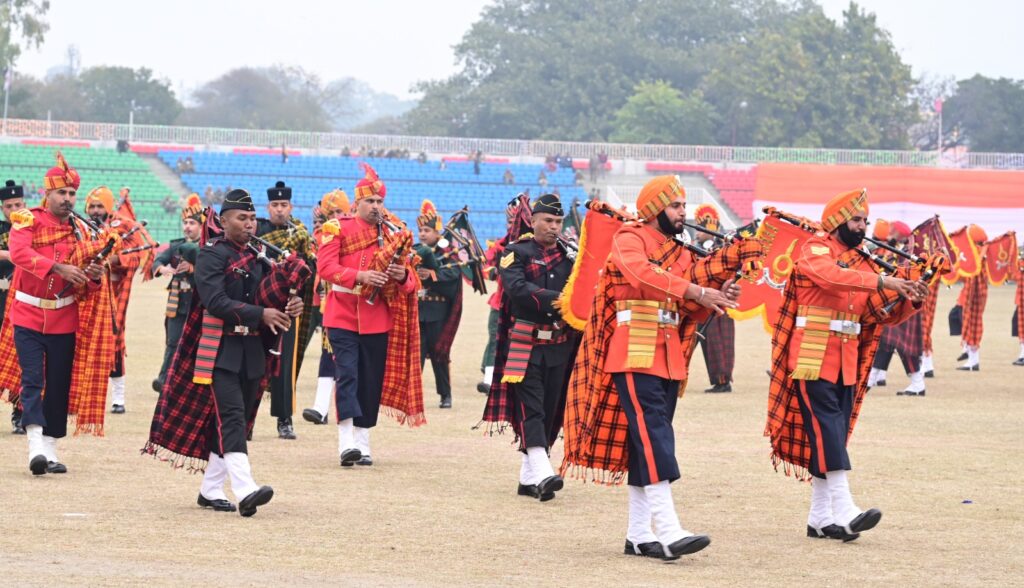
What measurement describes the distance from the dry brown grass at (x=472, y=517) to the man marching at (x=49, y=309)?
378 mm

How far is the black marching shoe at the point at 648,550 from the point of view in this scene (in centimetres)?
755

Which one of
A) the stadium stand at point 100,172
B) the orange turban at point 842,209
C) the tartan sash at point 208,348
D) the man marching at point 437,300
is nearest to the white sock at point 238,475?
the tartan sash at point 208,348

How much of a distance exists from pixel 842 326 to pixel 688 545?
164cm

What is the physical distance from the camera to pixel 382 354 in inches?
429

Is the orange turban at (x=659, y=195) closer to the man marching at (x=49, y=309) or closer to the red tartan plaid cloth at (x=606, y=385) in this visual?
the red tartan plaid cloth at (x=606, y=385)

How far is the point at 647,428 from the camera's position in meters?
7.67

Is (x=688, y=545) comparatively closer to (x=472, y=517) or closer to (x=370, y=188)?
(x=472, y=517)

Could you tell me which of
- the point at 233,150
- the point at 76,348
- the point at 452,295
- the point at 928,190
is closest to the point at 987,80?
the point at 928,190

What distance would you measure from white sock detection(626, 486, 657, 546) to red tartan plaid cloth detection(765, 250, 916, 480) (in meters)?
1.11

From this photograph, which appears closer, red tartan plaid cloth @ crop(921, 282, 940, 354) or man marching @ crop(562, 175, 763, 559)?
man marching @ crop(562, 175, 763, 559)

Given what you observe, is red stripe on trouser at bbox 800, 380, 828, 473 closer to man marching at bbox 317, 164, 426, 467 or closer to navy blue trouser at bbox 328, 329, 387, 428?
man marching at bbox 317, 164, 426, 467

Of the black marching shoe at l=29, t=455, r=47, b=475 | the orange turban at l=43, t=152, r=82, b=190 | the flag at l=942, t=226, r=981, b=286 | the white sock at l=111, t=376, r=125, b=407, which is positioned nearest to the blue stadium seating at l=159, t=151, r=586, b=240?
the flag at l=942, t=226, r=981, b=286

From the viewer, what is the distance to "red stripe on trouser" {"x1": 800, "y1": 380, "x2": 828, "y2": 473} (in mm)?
8188

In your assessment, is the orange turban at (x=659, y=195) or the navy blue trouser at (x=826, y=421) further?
the navy blue trouser at (x=826, y=421)
